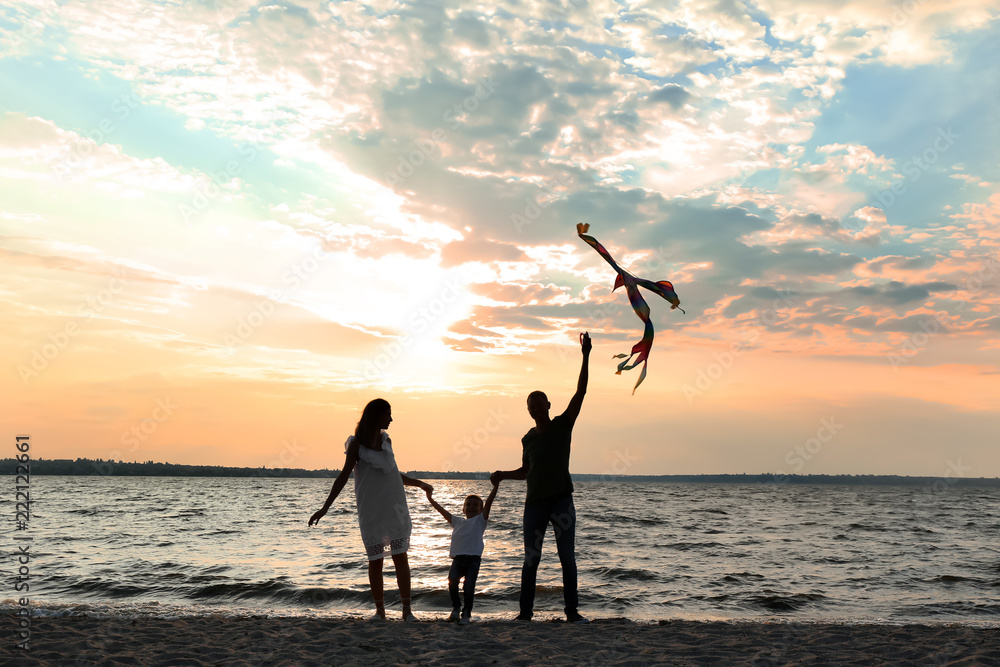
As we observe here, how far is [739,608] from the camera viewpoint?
934 centimetres

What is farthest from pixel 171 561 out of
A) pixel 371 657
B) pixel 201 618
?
pixel 371 657

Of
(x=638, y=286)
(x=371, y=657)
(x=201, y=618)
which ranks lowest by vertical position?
(x=201, y=618)

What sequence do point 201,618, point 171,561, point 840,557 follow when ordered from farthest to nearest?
point 840,557 → point 171,561 → point 201,618

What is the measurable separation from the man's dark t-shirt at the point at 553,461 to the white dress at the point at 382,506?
4.49 ft

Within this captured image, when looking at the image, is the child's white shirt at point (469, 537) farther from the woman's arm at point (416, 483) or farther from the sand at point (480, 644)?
the sand at point (480, 644)

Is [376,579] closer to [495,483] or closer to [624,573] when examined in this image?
[495,483]

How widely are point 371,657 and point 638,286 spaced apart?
453 centimetres

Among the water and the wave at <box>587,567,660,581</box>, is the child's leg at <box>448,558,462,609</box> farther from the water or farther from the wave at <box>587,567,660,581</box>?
the wave at <box>587,567,660,581</box>

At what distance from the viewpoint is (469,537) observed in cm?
635

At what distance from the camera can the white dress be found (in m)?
5.91

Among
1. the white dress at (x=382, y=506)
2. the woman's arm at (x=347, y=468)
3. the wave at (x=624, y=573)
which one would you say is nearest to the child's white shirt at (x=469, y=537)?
the white dress at (x=382, y=506)

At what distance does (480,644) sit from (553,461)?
1.76 metres

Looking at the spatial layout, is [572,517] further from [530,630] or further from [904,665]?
[904,665]

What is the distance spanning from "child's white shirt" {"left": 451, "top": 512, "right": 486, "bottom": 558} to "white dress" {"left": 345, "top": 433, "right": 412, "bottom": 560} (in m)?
0.65
